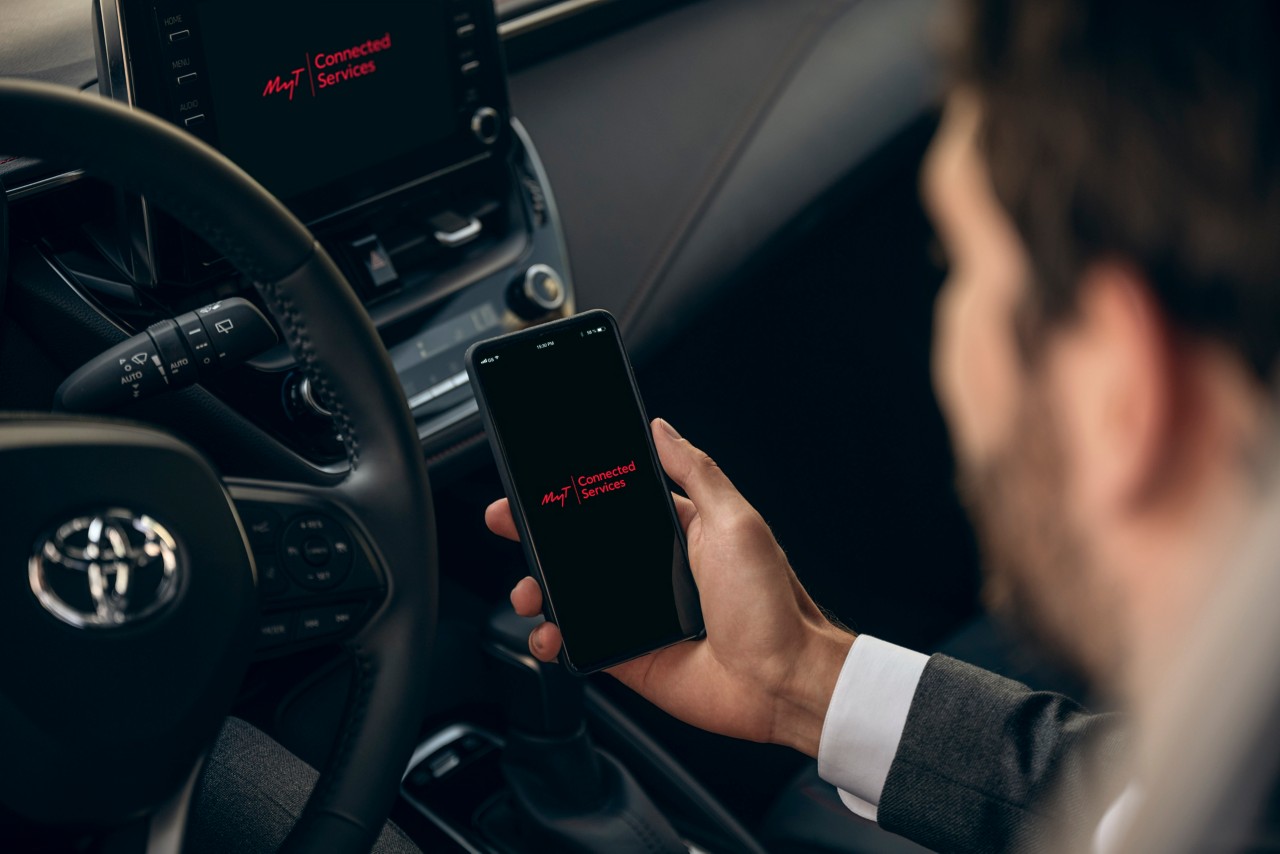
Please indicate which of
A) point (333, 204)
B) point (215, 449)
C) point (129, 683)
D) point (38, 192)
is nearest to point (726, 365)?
point (333, 204)

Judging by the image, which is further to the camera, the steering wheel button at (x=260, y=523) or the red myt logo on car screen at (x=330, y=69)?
the red myt logo on car screen at (x=330, y=69)

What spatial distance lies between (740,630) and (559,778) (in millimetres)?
342

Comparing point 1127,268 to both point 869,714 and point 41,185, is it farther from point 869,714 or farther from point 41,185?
point 41,185

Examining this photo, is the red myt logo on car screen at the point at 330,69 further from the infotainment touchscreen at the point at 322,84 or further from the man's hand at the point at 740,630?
the man's hand at the point at 740,630

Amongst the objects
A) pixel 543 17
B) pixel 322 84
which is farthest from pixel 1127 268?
pixel 543 17

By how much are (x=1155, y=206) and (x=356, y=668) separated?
0.60 meters

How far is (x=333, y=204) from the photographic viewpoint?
118cm

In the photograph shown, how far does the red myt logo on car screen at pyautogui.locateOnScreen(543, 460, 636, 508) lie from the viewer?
40.8 inches

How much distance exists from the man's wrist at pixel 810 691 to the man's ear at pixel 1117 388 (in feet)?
2.01

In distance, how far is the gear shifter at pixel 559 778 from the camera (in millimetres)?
1291

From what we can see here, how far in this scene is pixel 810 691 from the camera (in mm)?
1073

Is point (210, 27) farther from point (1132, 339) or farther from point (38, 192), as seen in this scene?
point (1132, 339)

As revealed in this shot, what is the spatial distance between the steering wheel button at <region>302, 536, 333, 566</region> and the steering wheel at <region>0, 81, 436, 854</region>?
2cm

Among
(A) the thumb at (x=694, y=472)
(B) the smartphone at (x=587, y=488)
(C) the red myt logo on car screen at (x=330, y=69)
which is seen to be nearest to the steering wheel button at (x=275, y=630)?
(B) the smartphone at (x=587, y=488)
